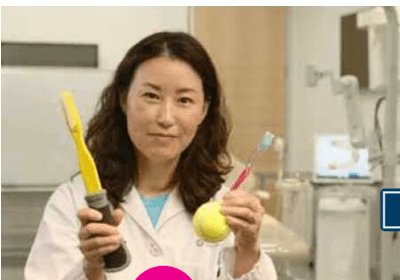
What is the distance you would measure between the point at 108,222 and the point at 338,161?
0.83 m

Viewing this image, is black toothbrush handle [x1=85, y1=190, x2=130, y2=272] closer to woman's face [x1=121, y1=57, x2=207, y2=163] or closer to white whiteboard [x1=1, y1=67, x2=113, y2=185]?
woman's face [x1=121, y1=57, x2=207, y2=163]

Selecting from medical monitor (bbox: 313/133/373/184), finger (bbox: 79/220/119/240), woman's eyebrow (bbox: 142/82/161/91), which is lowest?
medical monitor (bbox: 313/133/373/184)

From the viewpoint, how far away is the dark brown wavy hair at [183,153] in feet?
2.10

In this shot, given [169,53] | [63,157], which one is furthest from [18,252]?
[169,53]

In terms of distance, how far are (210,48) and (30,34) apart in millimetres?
343

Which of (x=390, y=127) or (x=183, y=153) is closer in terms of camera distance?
(x=183, y=153)

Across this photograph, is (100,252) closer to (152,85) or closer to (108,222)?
(108,222)

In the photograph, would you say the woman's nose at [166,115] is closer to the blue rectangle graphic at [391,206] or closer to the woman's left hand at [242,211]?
the woman's left hand at [242,211]

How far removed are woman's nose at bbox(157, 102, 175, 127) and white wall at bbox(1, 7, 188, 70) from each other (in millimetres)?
611

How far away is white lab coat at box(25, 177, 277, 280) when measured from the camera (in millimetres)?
654

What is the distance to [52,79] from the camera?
3.95 ft

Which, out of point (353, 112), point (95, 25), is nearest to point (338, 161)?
point (353, 112)

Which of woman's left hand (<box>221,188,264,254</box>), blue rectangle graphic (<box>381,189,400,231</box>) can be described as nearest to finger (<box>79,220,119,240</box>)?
woman's left hand (<box>221,188,264,254</box>)

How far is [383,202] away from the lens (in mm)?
951
